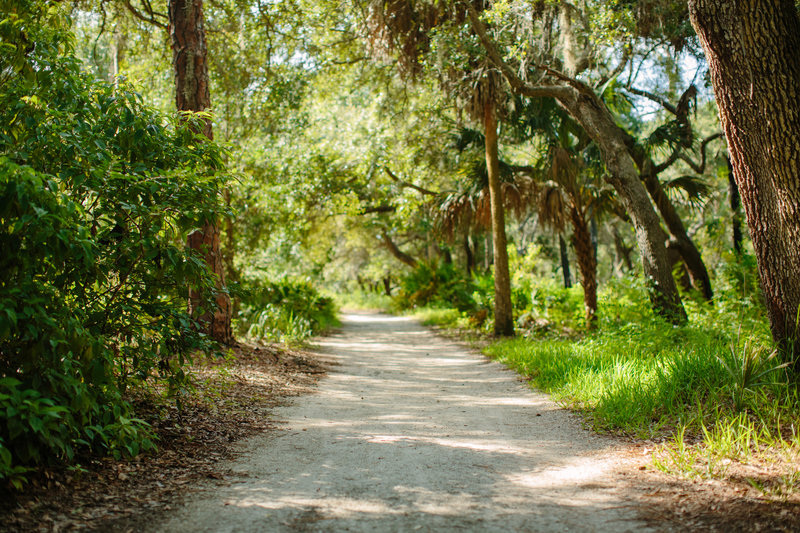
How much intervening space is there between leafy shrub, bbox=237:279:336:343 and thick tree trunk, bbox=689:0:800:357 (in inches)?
270

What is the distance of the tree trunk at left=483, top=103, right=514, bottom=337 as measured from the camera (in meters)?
11.5

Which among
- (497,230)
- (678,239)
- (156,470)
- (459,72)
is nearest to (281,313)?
(497,230)

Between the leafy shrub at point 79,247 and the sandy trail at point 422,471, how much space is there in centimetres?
90

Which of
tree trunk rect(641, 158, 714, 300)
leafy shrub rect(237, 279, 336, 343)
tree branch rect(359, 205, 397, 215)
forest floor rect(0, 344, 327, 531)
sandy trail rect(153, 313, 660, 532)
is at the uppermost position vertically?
tree branch rect(359, 205, 397, 215)

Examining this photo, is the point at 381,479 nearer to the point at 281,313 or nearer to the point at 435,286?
the point at 281,313

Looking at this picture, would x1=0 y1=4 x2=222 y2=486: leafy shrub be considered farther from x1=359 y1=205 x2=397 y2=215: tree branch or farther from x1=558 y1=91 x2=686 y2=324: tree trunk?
x1=359 y1=205 x2=397 y2=215: tree branch

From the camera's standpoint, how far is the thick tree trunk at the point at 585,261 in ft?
37.1

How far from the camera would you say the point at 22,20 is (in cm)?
377

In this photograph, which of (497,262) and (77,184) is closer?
(77,184)

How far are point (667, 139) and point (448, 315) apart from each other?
7868mm

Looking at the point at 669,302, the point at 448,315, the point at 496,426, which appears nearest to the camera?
the point at 496,426

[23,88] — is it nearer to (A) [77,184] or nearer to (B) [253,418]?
(A) [77,184]

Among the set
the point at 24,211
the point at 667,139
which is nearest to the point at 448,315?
the point at 667,139

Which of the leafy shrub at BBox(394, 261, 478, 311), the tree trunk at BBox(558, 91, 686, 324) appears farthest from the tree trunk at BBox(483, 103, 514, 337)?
the leafy shrub at BBox(394, 261, 478, 311)
